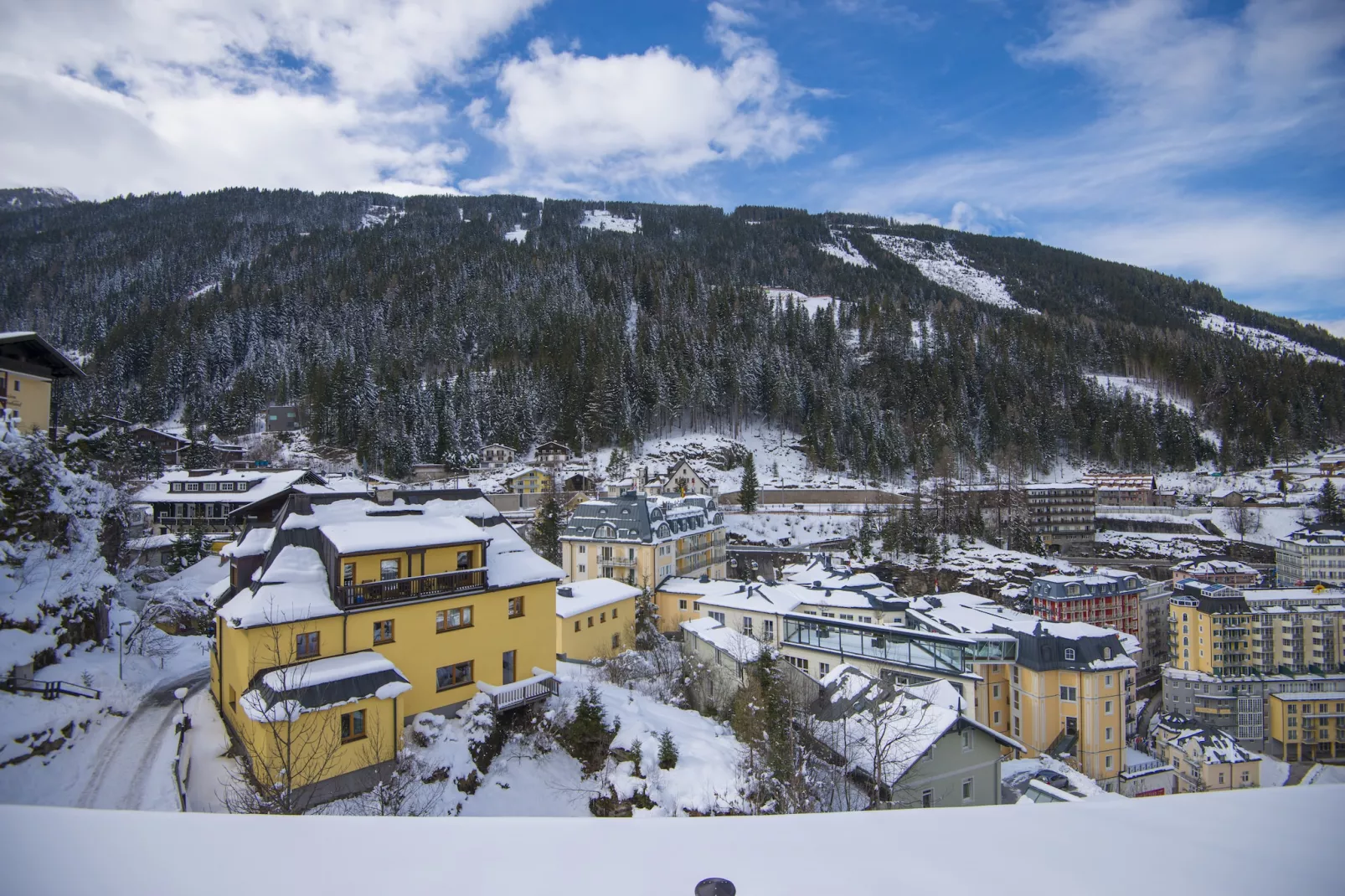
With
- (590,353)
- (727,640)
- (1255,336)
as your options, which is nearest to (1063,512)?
(727,640)

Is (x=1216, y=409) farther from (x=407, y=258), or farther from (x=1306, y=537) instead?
(x=407, y=258)

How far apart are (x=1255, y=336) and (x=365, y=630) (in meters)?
91.7

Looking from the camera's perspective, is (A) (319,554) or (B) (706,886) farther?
(A) (319,554)

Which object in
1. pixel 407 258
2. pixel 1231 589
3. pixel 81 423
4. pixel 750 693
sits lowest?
pixel 1231 589

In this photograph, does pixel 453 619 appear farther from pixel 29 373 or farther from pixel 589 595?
pixel 589 595

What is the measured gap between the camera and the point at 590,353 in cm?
4697

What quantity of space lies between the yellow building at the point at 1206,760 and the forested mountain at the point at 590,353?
65.9 ft

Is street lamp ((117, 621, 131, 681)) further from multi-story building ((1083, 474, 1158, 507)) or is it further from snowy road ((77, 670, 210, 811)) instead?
multi-story building ((1083, 474, 1158, 507))

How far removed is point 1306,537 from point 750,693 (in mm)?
35580

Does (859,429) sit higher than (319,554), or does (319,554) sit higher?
(859,429)

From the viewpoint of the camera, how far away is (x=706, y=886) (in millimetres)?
1031

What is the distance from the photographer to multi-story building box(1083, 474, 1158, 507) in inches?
1620

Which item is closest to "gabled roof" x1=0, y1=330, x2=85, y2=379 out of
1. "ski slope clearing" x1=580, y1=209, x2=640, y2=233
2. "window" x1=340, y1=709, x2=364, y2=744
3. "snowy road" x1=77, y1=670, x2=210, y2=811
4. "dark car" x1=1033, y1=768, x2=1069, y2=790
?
"snowy road" x1=77, y1=670, x2=210, y2=811

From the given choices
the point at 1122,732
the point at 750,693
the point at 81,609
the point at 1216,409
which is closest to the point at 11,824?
the point at 81,609
